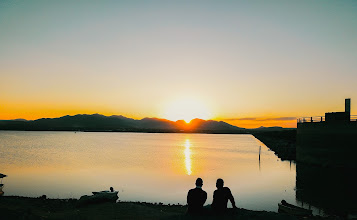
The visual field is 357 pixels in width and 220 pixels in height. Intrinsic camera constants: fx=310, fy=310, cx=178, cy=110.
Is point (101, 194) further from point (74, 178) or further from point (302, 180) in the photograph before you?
point (302, 180)

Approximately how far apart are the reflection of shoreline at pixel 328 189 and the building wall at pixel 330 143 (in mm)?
1253

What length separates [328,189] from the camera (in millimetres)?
36375

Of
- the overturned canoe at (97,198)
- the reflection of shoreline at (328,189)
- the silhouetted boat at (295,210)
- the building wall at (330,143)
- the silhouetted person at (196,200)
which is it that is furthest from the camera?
the building wall at (330,143)

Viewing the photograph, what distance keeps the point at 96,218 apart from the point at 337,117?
139 feet

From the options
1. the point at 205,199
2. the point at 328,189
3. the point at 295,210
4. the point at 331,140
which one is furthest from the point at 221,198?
the point at 331,140

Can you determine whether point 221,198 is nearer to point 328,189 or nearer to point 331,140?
point 328,189

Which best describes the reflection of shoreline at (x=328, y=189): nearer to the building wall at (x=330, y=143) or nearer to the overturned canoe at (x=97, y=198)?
the building wall at (x=330, y=143)

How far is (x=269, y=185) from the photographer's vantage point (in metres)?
40.6

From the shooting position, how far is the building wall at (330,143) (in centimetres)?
4025

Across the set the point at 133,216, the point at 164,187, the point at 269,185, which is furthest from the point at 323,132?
the point at 133,216

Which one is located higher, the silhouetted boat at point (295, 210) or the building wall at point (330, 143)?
the building wall at point (330, 143)

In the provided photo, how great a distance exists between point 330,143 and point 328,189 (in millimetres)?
9109

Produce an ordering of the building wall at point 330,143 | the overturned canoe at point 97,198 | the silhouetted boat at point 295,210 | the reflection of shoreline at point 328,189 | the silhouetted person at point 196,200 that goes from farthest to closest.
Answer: the building wall at point 330,143 < the reflection of shoreline at point 328,189 < the overturned canoe at point 97,198 < the silhouetted boat at point 295,210 < the silhouetted person at point 196,200

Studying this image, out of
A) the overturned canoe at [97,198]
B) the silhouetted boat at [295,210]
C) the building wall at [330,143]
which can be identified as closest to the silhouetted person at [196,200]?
the silhouetted boat at [295,210]
